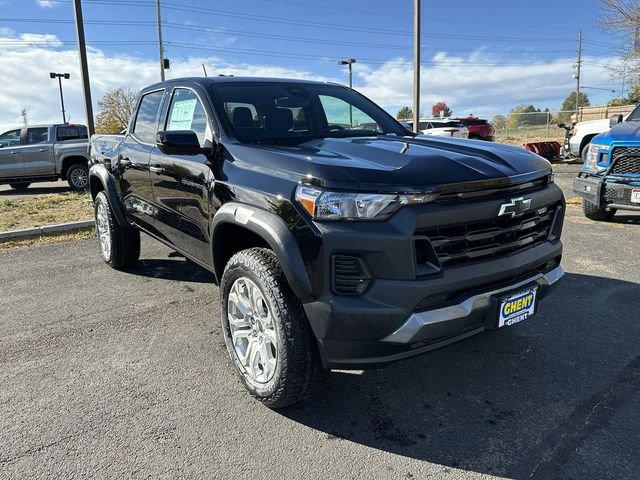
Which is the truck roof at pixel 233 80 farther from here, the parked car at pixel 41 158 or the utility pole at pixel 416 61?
the utility pole at pixel 416 61

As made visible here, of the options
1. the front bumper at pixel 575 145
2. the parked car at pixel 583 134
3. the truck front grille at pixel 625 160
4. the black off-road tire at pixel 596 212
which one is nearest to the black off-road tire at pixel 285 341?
the truck front grille at pixel 625 160

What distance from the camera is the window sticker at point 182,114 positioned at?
377 cm

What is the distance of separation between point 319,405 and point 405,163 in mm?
1431

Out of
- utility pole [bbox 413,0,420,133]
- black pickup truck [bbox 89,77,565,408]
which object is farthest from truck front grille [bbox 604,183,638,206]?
utility pole [bbox 413,0,420,133]

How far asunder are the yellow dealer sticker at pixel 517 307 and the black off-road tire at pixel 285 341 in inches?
37.6

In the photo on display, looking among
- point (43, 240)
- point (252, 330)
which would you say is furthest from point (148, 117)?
point (43, 240)

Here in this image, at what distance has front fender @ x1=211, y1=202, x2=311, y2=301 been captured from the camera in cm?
244

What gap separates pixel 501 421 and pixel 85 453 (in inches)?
83.4

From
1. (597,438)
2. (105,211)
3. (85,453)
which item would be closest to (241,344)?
(85,453)

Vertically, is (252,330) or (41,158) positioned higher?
(41,158)

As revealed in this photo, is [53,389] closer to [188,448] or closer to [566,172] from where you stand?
Answer: [188,448]

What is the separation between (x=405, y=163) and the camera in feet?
8.48

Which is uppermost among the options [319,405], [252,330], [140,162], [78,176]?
[140,162]

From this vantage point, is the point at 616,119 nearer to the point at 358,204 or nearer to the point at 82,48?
the point at 358,204
